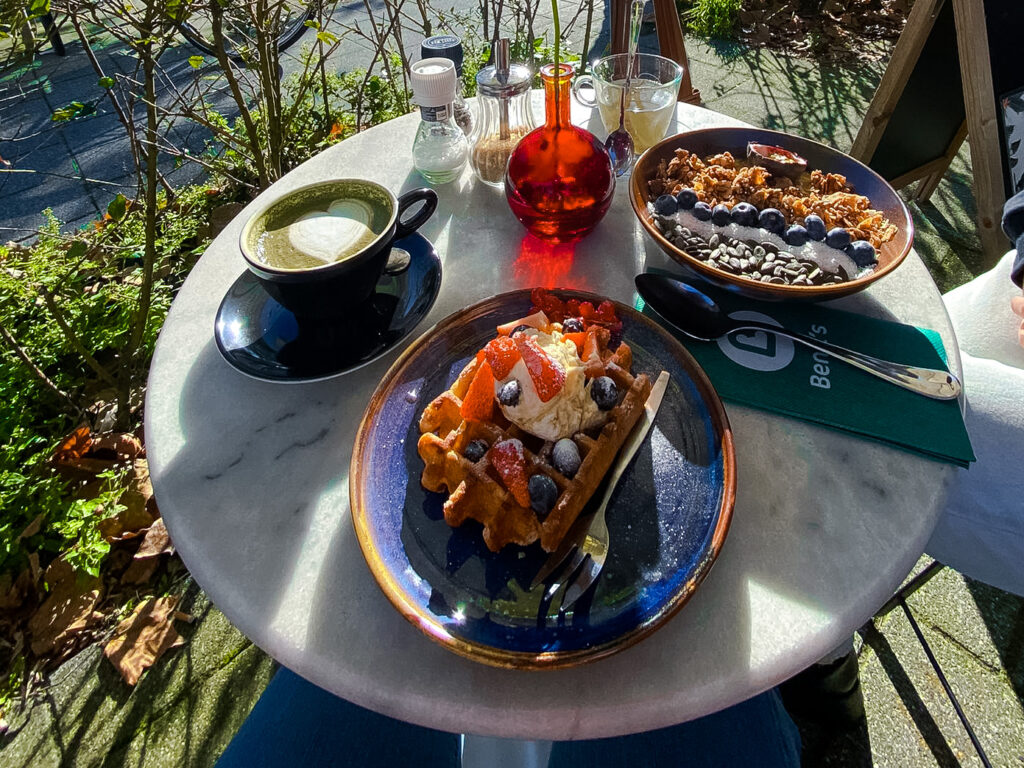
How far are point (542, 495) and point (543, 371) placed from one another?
17 cm

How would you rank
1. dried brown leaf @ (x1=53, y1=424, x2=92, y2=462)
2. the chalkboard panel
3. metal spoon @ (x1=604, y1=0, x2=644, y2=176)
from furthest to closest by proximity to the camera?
1. the chalkboard panel
2. dried brown leaf @ (x1=53, y1=424, x2=92, y2=462)
3. metal spoon @ (x1=604, y1=0, x2=644, y2=176)

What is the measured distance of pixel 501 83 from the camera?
Result: 137cm

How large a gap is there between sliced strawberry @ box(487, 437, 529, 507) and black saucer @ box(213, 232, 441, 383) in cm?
33

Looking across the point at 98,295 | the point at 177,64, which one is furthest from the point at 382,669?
the point at 177,64

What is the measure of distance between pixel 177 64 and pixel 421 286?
378 centimetres

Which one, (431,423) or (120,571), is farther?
(120,571)

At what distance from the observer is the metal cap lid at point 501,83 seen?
4.50ft

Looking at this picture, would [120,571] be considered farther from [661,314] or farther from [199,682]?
[661,314]

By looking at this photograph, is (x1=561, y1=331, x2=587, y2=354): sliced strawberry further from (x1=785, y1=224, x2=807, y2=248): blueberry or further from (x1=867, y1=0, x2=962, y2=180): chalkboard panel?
(x1=867, y1=0, x2=962, y2=180): chalkboard panel

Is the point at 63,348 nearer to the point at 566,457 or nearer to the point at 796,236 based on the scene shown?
the point at 566,457

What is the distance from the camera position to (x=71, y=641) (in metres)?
1.65

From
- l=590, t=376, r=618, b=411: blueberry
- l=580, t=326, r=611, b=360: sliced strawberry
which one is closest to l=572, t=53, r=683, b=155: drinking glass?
l=580, t=326, r=611, b=360: sliced strawberry

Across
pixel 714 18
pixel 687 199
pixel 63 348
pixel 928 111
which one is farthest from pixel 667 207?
pixel 714 18

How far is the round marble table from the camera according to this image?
0.72 meters
